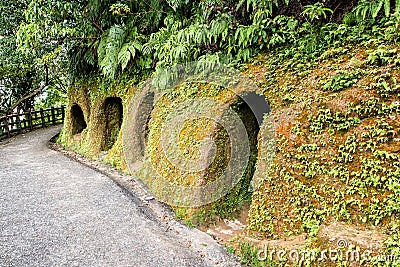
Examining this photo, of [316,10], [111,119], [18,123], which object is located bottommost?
[18,123]

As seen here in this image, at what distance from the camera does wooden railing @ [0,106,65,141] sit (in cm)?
1468

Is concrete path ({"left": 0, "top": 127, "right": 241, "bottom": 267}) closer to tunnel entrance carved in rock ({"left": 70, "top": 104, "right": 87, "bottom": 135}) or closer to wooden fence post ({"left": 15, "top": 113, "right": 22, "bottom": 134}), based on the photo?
tunnel entrance carved in rock ({"left": 70, "top": 104, "right": 87, "bottom": 135})

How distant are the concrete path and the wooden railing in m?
7.63

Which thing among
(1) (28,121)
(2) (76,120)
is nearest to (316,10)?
(2) (76,120)

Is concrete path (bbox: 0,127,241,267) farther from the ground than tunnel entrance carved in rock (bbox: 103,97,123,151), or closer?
closer

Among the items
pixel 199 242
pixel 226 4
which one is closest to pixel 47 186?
pixel 199 242

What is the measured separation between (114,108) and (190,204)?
19.9ft

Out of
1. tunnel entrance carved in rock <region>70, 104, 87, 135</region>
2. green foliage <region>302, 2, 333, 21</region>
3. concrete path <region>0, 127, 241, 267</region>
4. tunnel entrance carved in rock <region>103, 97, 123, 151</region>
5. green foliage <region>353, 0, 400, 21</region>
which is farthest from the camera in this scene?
tunnel entrance carved in rock <region>70, 104, 87, 135</region>

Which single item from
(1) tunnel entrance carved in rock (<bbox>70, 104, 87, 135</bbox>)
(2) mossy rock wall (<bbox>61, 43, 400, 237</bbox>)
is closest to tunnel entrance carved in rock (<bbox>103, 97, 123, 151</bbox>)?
(1) tunnel entrance carved in rock (<bbox>70, 104, 87, 135</bbox>)

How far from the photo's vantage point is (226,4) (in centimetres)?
596

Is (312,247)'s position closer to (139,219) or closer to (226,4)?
(139,219)

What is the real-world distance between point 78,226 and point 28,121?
1345 centimetres

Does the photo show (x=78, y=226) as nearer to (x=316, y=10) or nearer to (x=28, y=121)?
(x=316, y=10)

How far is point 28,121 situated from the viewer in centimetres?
1623
